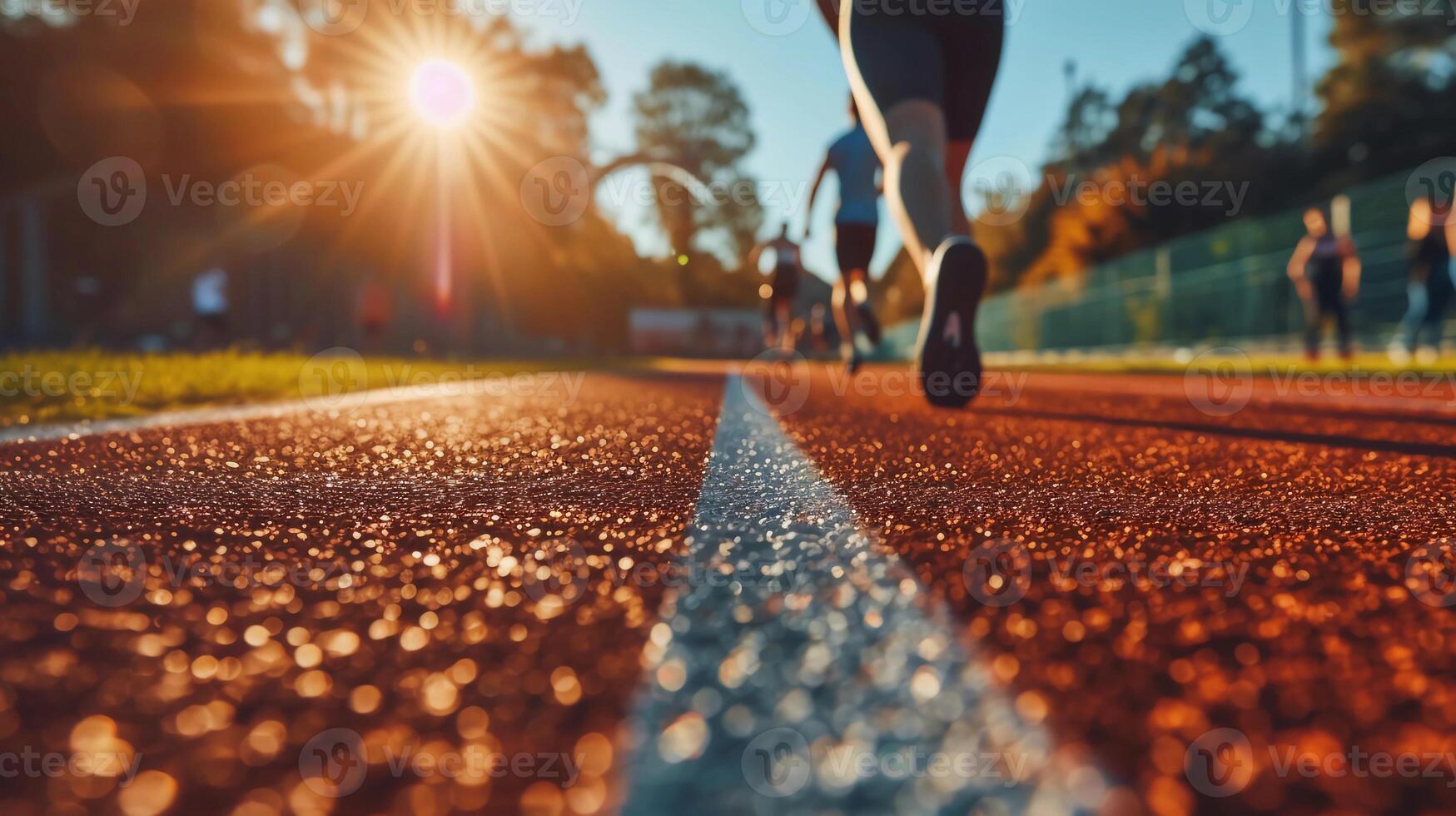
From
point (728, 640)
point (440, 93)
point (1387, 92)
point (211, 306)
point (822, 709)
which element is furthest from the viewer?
point (1387, 92)

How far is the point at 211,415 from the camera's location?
200 inches

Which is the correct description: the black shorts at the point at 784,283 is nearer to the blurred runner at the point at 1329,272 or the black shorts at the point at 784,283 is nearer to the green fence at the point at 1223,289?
the blurred runner at the point at 1329,272

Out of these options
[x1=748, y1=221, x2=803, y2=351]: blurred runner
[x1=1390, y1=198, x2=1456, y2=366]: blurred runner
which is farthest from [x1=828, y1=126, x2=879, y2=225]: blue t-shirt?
[x1=1390, y1=198, x2=1456, y2=366]: blurred runner

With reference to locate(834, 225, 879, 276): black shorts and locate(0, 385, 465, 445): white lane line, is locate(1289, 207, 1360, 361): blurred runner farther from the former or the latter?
locate(0, 385, 465, 445): white lane line

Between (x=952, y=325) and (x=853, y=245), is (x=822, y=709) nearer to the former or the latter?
(x=952, y=325)

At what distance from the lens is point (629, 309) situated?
5269 cm

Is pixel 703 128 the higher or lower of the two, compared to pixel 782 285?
higher

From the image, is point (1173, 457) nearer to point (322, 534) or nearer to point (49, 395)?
point (322, 534)

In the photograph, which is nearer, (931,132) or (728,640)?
(728,640)

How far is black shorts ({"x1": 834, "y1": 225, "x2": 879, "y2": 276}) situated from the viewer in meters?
8.38

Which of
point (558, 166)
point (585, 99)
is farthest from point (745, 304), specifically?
point (558, 166)

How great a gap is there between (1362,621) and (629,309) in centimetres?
5204

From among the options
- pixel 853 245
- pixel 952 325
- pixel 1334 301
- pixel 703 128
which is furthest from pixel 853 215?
pixel 703 128

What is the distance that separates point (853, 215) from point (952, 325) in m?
4.63
